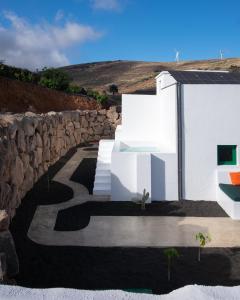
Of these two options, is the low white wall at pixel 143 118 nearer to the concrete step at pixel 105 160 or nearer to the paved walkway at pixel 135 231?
the concrete step at pixel 105 160

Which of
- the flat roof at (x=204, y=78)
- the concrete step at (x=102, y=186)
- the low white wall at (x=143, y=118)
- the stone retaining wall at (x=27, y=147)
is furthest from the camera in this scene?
the low white wall at (x=143, y=118)

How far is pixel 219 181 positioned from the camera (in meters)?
12.9

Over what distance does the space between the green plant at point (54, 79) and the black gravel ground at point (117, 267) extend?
1014 inches

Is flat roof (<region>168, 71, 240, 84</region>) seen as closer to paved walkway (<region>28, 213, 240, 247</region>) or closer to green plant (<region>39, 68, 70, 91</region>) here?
paved walkway (<region>28, 213, 240, 247</region>)

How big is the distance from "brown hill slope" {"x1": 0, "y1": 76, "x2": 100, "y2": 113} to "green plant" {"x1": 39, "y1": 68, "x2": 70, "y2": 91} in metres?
1.19

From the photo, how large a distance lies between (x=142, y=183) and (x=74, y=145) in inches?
562

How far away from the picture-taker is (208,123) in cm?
1290

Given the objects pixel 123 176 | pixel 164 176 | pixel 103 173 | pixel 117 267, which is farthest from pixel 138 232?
pixel 103 173

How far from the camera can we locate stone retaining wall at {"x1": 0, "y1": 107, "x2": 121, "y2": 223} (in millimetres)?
10461

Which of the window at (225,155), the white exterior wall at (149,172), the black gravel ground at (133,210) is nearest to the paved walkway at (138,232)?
the black gravel ground at (133,210)

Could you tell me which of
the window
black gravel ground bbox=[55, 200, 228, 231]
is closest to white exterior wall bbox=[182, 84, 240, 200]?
the window

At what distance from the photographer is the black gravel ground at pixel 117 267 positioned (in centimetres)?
725

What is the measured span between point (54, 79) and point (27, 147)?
2378cm

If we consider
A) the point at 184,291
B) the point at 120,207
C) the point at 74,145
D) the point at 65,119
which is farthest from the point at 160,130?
the point at 184,291
